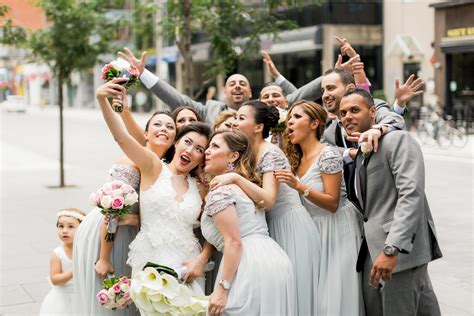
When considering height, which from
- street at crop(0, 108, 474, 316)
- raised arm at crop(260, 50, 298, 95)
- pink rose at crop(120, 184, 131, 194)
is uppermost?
raised arm at crop(260, 50, 298, 95)

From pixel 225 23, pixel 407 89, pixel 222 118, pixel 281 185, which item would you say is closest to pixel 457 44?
pixel 225 23

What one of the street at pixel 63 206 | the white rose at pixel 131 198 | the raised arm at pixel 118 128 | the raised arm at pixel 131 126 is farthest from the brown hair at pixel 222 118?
the street at pixel 63 206

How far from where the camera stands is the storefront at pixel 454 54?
26766 mm

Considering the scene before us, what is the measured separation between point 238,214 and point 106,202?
2.62 feet

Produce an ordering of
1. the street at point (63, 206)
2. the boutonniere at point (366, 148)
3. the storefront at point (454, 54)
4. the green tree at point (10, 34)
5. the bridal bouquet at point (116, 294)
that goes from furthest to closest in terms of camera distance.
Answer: the storefront at point (454, 54) → the green tree at point (10, 34) → the street at point (63, 206) → the bridal bouquet at point (116, 294) → the boutonniere at point (366, 148)

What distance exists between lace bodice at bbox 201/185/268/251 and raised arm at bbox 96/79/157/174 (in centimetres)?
52

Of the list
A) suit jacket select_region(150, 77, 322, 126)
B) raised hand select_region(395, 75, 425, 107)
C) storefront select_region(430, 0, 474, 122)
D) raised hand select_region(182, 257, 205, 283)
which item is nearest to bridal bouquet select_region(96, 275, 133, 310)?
raised hand select_region(182, 257, 205, 283)

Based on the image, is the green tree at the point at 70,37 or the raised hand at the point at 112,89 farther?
the green tree at the point at 70,37

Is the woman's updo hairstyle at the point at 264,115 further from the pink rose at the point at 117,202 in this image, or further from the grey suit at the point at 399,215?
the pink rose at the point at 117,202

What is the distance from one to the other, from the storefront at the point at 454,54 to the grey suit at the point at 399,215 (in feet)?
76.9

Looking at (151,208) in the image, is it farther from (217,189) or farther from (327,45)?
(327,45)

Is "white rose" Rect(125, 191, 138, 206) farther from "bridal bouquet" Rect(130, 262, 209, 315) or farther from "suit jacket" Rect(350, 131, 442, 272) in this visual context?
"suit jacket" Rect(350, 131, 442, 272)

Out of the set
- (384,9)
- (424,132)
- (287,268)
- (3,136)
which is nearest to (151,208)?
(287,268)

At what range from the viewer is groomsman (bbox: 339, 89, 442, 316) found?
3938 millimetres
